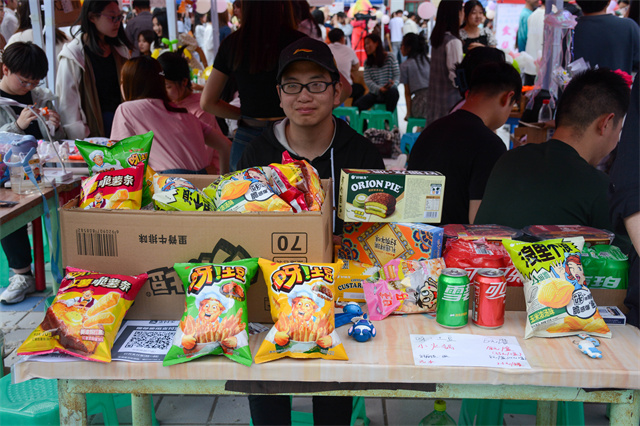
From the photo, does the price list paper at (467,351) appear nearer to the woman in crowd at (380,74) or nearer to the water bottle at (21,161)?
the water bottle at (21,161)

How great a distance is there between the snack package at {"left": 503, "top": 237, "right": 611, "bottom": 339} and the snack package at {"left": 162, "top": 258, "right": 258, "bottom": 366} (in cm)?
77

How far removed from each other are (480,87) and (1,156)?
8.59 ft

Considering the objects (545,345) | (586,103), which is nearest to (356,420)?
(545,345)

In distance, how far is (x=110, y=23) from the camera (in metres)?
4.37

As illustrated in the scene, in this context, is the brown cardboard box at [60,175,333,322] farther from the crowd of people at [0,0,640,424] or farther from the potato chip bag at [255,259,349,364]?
the crowd of people at [0,0,640,424]

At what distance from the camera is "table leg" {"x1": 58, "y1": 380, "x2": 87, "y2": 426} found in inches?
59.0

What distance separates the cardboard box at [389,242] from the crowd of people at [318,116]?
1.72 feet

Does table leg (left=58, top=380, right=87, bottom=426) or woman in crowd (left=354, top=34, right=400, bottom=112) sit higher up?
woman in crowd (left=354, top=34, right=400, bottom=112)

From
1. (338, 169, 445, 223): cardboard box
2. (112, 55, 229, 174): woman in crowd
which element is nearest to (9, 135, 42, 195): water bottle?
(112, 55, 229, 174): woman in crowd

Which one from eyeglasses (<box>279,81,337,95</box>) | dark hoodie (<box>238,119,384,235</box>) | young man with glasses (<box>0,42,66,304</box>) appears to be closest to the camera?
eyeglasses (<box>279,81,337,95</box>)

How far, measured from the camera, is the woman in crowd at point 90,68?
4.26 m

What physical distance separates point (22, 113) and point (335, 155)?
2.32m

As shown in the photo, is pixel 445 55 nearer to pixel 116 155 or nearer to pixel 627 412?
pixel 116 155

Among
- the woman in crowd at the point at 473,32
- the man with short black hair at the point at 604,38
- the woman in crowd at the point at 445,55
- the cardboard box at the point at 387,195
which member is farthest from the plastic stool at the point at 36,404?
the woman in crowd at the point at 473,32
